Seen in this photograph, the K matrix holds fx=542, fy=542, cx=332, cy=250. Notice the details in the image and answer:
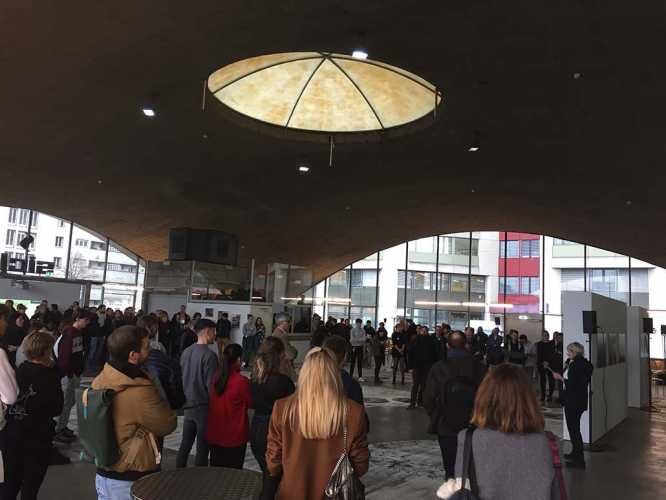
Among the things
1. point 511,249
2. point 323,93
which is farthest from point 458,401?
point 511,249

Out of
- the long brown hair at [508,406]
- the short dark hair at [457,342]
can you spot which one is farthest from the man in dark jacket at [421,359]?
the long brown hair at [508,406]

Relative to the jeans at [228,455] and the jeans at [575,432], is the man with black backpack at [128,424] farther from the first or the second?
the jeans at [575,432]

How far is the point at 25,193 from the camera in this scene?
17984 millimetres

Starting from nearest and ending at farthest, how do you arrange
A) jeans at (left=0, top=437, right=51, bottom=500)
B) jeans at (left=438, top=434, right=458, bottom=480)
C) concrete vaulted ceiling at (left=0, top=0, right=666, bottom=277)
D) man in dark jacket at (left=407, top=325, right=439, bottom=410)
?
jeans at (left=0, top=437, right=51, bottom=500), jeans at (left=438, top=434, right=458, bottom=480), concrete vaulted ceiling at (left=0, top=0, right=666, bottom=277), man in dark jacket at (left=407, top=325, right=439, bottom=410)

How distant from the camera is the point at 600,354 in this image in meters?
9.37

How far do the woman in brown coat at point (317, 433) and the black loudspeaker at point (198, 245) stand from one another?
59.7 ft

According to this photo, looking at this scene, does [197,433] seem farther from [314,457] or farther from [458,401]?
[314,457]

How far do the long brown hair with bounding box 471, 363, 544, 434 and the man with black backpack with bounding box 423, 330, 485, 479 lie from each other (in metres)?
2.58

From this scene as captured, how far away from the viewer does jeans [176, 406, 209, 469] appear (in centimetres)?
466

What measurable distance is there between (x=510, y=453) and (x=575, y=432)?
5682 mm

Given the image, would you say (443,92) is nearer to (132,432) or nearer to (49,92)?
(49,92)

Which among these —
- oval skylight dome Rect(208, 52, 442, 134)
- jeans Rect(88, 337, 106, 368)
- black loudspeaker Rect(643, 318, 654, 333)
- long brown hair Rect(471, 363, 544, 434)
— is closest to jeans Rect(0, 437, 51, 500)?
long brown hair Rect(471, 363, 544, 434)

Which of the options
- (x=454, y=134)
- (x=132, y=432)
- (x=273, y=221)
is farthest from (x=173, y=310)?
(x=132, y=432)

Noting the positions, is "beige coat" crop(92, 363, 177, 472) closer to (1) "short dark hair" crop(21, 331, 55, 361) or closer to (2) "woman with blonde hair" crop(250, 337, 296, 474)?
(2) "woman with blonde hair" crop(250, 337, 296, 474)
